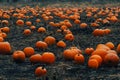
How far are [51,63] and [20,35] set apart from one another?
16.8ft

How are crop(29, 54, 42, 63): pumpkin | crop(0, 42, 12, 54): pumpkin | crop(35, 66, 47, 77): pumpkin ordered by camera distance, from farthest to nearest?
crop(0, 42, 12, 54): pumpkin < crop(29, 54, 42, 63): pumpkin < crop(35, 66, 47, 77): pumpkin

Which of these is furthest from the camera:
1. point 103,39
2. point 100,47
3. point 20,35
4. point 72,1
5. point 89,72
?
point 72,1

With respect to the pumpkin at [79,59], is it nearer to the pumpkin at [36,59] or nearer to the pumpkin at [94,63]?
the pumpkin at [94,63]

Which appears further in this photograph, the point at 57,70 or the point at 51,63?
the point at 51,63

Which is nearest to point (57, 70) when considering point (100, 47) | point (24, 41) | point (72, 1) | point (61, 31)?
point (100, 47)

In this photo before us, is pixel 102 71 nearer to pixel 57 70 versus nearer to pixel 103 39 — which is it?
pixel 57 70

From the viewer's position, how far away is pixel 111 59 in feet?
26.2

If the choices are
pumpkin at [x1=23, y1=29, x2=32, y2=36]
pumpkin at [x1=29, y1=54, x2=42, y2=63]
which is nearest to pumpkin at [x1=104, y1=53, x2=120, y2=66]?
pumpkin at [x1=29, y1=54, x2=42, y2=63]

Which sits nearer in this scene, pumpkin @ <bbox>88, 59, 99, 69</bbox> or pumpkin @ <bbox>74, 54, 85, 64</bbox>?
Result: pumpkin @ <bbox>88, 59, 99, 69</bbox>

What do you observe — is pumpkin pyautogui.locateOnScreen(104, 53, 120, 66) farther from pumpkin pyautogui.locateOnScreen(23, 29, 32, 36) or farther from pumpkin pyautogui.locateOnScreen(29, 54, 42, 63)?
pumpkin pyautogui.locateOnScreen(23, 29, 32, 36)

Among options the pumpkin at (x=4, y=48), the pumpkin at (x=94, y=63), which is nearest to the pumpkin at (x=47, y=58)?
the pumpkin at (x=94, y=63)

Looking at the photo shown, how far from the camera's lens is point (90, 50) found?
9312mm

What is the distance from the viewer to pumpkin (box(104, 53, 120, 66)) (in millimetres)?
8008

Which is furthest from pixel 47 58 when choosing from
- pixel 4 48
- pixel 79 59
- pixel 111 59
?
pixel 4 48
